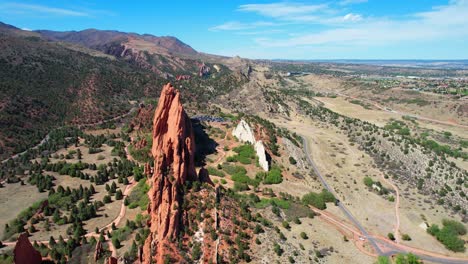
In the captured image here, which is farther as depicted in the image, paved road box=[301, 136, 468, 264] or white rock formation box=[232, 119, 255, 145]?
white rock formation box=[232, 119, 255, 145]

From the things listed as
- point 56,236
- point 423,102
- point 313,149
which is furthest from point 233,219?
point 423,102

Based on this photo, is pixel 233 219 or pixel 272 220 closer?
pixel 233 219

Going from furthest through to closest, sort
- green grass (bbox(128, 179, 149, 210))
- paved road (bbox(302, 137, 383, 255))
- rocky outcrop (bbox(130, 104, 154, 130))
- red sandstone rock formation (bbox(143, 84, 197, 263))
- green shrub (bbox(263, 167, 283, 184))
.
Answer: rocky outcrop (bbox(130, 104, 154, 130)) < green shrub (bbox(263, 167, 283, 184)) < green grass (bbox(128, 179, 149, 210)) < paved road (bbox(302, 137, 383, 255)) < red sandstone rock formation (bbox(143, 84, 197, 263))

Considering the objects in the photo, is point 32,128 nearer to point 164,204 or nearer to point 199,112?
point 199,112

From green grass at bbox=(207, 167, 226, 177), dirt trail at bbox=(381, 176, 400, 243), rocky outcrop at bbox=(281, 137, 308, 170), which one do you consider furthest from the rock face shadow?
dirt trail at bbox=(381, 176, 400, 243)

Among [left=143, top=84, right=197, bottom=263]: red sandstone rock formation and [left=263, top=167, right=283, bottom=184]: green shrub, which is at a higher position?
[left=143, top=84, right=197, bottom=263]: red sandstone rock formation

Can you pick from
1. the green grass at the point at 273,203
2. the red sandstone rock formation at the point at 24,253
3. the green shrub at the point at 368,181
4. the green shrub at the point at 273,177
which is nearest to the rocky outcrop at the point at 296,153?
the green shrub at the point at 273,177

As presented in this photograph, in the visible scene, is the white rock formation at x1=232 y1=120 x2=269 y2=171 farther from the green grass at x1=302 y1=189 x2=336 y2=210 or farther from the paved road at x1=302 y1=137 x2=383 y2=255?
the paved road at x1=302 y1=137 x2=383 y2=255

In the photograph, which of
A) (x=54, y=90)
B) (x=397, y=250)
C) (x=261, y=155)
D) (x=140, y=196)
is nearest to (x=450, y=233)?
(x=397, y=250)
